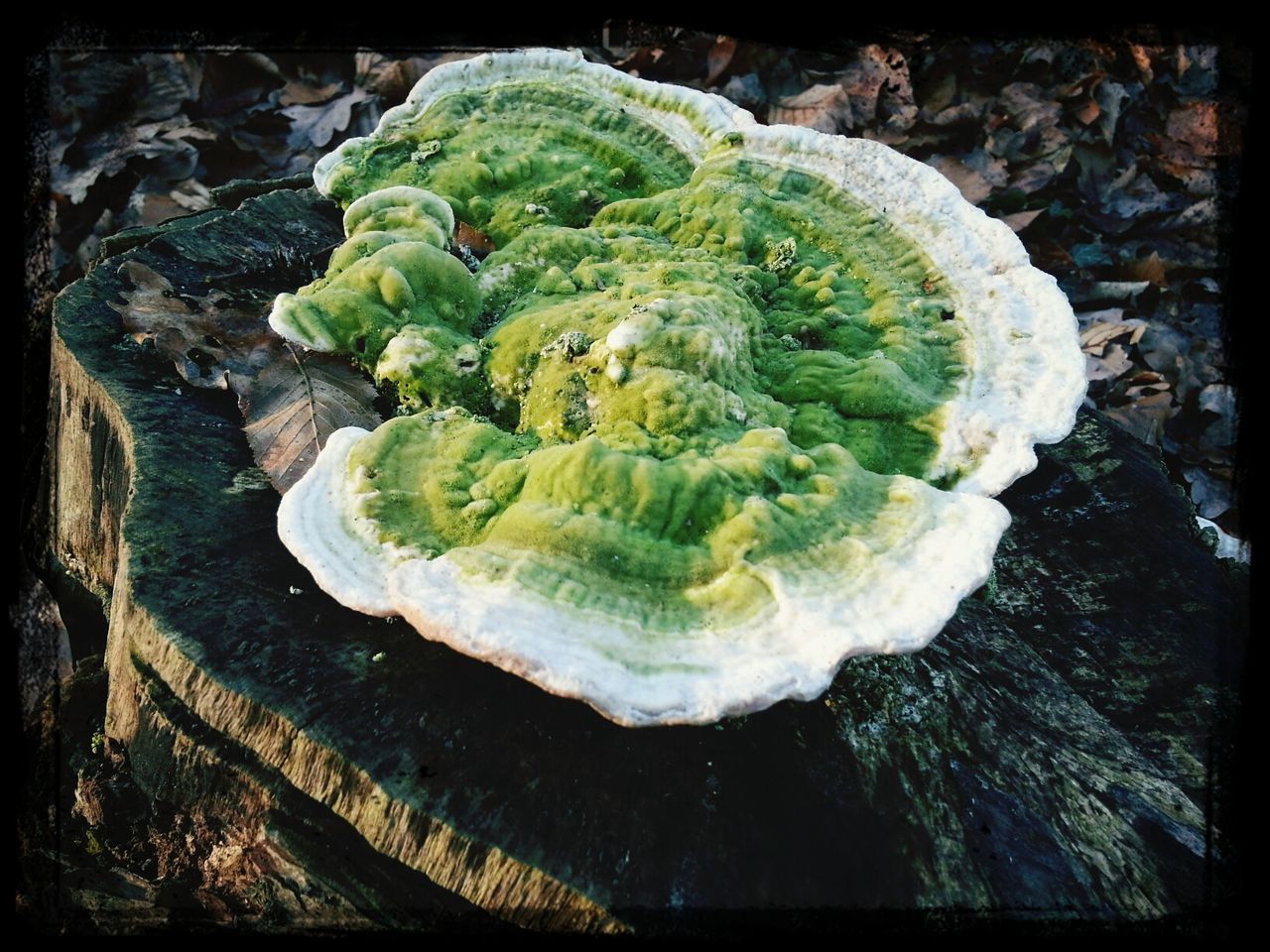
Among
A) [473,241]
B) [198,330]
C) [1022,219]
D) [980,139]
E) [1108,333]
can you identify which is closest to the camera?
[198,330]

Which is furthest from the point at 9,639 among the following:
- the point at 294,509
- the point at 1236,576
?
the point at 1236,576

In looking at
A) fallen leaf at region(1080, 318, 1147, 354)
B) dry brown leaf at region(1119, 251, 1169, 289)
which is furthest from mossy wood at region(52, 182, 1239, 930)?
dry brown leaf at region(1119, 251, 1169, 289)

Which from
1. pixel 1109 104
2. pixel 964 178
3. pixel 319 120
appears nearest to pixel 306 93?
pixel 319 120

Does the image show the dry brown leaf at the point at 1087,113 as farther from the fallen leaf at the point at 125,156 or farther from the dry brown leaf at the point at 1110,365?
the fallen leaf at the point at 125,156

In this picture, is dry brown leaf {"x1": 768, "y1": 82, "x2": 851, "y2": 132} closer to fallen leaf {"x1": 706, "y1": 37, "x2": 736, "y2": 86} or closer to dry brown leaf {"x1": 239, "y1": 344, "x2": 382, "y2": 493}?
fallen leaf {"x1": 706, "y1": 37, "x2": 736, "y2": 86}

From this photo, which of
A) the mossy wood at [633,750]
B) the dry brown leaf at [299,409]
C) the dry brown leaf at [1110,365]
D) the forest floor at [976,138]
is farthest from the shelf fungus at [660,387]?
the dry brown leaf at [1110,365]

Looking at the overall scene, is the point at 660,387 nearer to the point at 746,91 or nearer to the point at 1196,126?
the point at 746,91

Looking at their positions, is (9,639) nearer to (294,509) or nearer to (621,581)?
(294,509)
